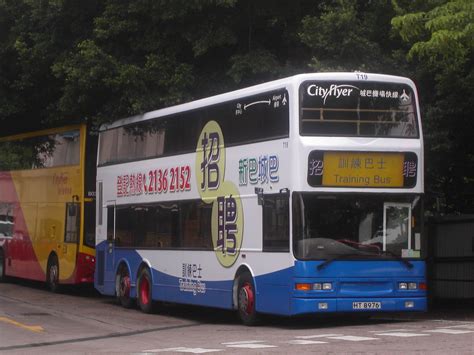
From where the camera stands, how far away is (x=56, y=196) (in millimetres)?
28328

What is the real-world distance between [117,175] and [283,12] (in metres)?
5.74

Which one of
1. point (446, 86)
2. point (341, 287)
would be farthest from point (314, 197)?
point (446, 86)

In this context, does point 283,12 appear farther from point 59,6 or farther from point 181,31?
point 59,6

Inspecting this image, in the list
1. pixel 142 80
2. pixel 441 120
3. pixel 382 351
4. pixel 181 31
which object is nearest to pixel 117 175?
pixel 142 80

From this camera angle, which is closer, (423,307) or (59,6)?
(423,307)

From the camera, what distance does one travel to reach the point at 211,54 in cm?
2453

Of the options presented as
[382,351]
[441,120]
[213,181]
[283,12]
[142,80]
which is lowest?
[382,351]

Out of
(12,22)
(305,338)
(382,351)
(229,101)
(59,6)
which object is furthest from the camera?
(12,22)

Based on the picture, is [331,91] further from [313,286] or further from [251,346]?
[251,346]

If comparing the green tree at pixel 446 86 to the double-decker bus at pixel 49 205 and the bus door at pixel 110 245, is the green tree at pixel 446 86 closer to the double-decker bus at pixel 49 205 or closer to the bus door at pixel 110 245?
the bus door at pixel 110 245

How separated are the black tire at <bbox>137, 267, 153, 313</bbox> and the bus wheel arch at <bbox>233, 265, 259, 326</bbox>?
4.10 m

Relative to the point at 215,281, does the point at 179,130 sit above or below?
above

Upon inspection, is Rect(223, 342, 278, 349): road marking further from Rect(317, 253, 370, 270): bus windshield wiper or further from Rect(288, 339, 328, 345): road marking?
Answer: Rect(317, 253, 370, 270): bus windshield wiper

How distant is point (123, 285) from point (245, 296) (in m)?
6.48
